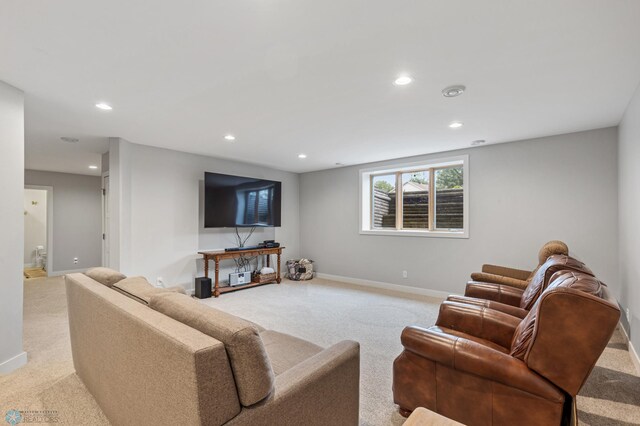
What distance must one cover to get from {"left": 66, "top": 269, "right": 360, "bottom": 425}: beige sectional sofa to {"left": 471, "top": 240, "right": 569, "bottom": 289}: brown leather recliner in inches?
95.7

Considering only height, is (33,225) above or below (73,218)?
below

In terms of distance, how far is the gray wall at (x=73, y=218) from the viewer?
264 inches

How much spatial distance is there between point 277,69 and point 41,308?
4.73 m

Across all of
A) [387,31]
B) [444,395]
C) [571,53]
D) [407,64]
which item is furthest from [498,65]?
[444,395]

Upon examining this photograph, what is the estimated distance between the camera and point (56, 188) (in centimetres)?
676

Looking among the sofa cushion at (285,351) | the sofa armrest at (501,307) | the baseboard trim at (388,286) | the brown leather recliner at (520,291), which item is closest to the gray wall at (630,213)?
the brown leather recliner at (520,291)

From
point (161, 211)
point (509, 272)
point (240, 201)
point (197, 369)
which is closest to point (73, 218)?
point (161, 211)

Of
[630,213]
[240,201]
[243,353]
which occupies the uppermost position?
[240,201]

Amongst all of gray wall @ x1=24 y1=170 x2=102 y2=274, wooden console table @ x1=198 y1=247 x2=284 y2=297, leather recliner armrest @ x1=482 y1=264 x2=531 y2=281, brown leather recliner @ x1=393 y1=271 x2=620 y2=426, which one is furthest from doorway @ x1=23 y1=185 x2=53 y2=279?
leather recliner armrest @ x1=482 y1=264 x2=531 y2=281

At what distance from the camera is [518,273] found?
3.49 metres

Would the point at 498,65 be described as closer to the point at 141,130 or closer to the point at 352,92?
the point at 352,92

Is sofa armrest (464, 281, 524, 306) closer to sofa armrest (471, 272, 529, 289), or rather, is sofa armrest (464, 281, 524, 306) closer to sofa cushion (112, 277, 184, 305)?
sofa armrest (471, 272, 529, 289)

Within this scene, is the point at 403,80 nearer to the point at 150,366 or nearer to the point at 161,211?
the point at 150,366

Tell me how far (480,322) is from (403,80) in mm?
1912
